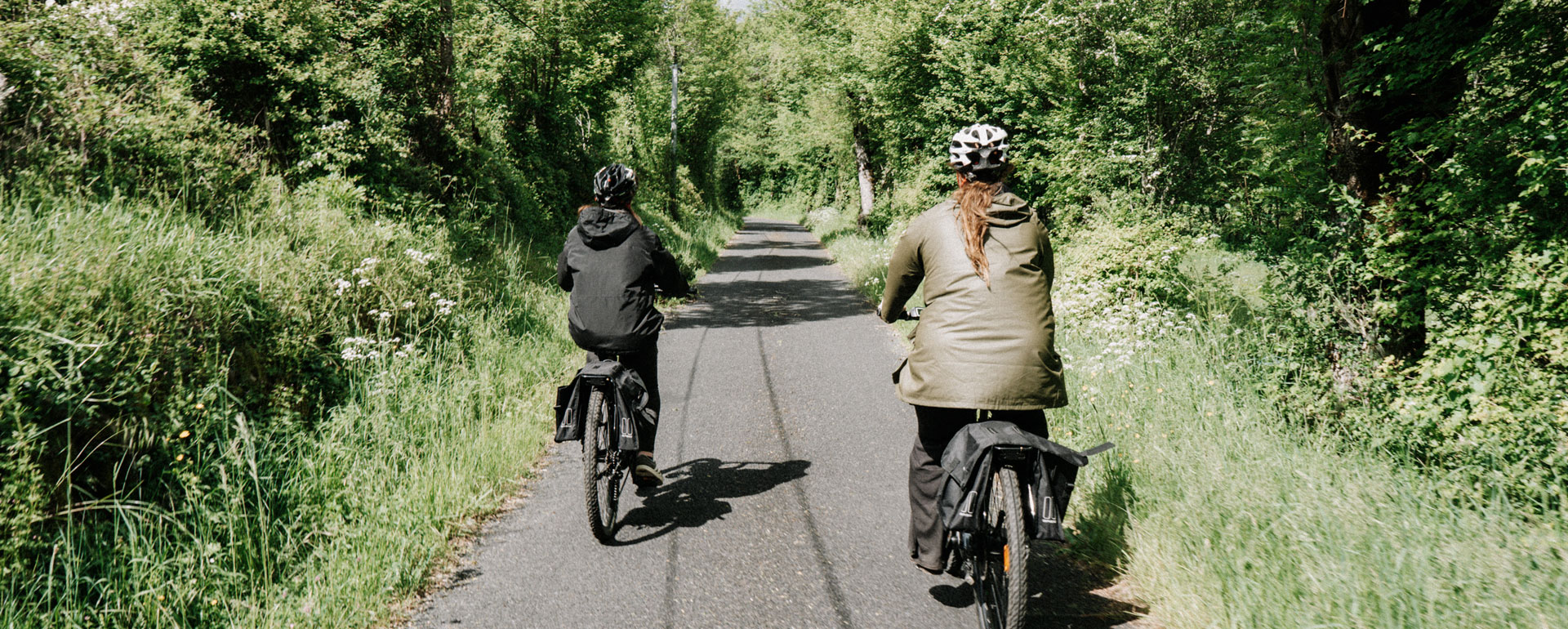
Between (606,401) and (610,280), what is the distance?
683 mm

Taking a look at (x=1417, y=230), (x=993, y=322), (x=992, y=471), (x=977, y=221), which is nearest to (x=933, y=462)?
(x=992, y=471)

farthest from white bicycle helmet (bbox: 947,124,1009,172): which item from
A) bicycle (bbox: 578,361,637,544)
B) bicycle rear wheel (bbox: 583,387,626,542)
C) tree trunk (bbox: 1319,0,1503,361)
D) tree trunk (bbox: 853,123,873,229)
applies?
tree trunk (bbox: 853,123,873,229)

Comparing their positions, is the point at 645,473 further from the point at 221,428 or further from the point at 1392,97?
the point at 1392,97

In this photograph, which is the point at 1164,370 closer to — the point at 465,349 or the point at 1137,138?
the point at 465,349

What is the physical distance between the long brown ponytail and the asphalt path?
156cm

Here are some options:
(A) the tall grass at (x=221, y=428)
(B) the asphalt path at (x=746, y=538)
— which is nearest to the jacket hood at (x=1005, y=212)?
(B) the asphalt path at (x=746, y=538)

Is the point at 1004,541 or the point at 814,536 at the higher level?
the point at 1004,541

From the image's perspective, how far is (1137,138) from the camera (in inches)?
553

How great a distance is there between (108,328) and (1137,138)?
46.3ft

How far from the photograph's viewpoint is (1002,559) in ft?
10.4

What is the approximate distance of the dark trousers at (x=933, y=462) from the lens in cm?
338

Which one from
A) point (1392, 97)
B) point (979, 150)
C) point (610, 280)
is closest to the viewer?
point (979, 150)

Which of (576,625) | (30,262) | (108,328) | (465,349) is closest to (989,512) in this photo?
(576,625)

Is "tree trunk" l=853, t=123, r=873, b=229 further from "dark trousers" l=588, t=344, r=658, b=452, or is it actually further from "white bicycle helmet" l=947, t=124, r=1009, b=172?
"white bicycle helmet" l=947, t=124, r=1009, b=172
